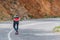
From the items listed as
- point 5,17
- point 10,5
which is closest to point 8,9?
point 10,5

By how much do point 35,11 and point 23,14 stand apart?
298 inches

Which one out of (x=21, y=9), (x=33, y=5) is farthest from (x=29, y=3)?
(x=21, y=9)

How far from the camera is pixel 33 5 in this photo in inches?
2514

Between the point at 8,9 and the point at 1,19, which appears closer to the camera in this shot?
the point at 1,19

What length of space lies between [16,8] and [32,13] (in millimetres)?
5798

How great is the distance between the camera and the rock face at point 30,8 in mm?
55331

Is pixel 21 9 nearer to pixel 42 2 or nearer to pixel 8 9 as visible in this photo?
pixel 8 9

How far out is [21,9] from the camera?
57250 mm

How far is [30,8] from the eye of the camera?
62.9 meters

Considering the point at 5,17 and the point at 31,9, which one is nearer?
the point at 5,17

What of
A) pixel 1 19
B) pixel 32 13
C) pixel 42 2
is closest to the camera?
pixel 1 19

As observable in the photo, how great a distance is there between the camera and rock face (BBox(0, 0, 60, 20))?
5533 cm

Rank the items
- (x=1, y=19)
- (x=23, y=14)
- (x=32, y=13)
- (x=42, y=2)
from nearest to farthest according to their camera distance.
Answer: (x=1, y=19)
(x=23, y=14)
(x=32, y=13)
(x=42, y=2)

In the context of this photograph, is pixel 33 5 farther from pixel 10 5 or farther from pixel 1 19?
pixel 1 19
